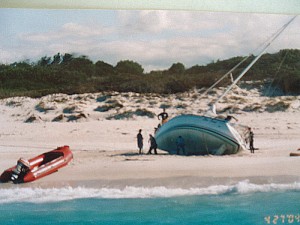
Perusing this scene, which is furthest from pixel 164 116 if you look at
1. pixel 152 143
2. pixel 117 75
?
pixel 117 75

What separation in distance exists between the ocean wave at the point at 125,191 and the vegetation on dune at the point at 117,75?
2.14 feet

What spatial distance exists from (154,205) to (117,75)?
940 millimetres

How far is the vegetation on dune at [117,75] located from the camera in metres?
3.79

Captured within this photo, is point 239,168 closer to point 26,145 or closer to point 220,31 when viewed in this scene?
point 220,31

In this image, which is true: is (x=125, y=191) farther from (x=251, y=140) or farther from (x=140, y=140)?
(x=251, y=140)

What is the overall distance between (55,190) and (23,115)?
Answer: 0.60 m

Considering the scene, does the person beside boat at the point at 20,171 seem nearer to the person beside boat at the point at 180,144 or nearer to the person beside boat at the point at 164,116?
the person beside boat at the point at 164,116

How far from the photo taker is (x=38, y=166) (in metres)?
3.85

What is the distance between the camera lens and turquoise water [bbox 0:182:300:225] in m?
3.33

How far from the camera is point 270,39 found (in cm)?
400

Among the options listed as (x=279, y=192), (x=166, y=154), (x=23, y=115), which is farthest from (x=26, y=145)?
(x=279, y=192)
